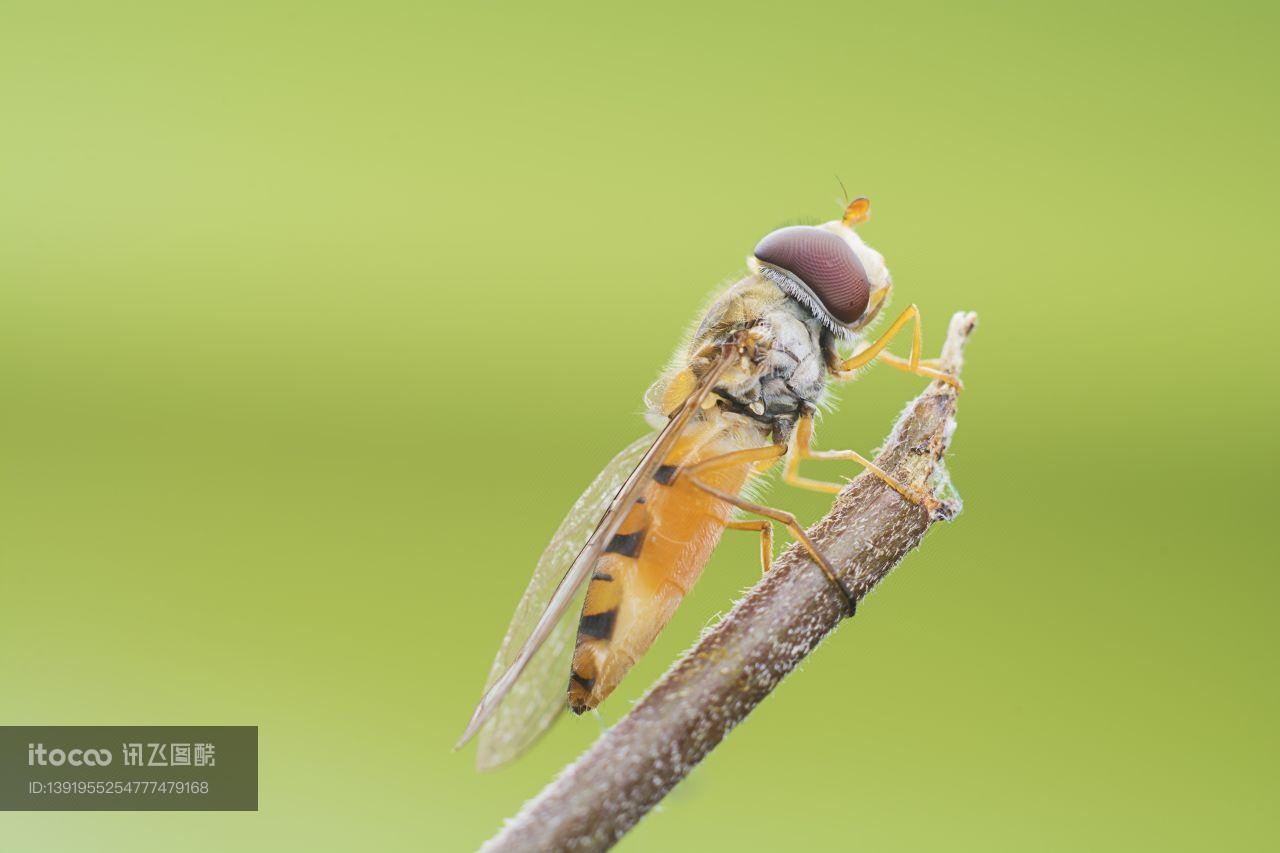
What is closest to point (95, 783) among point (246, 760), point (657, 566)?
point (246, 760)

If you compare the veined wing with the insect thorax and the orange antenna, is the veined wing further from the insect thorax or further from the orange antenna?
the orange antenna

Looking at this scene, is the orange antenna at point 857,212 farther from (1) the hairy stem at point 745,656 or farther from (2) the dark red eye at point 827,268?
(1) the hairy stem at point 745,656

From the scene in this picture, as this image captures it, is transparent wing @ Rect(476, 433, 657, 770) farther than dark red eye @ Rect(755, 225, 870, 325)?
No

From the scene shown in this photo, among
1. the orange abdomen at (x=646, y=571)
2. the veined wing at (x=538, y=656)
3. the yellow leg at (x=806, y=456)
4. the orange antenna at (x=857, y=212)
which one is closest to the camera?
the veined wing at (x=538, y=656)

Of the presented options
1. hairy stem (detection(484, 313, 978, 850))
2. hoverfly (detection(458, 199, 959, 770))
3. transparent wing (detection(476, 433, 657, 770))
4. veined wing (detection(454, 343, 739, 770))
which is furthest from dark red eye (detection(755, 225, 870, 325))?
transparent wing (detection(476, 433, 657, 770))

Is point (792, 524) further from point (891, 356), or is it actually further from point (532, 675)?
point (891, 356)

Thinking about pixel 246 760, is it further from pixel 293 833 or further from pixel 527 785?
pixel 527 785

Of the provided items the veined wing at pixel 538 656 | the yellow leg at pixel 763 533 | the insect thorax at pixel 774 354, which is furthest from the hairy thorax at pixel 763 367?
the veined wing at pixel 538 656
